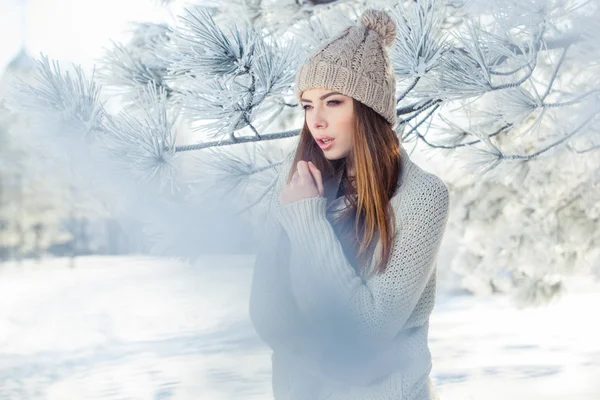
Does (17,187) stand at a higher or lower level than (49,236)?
higher

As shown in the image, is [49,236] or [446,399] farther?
[49,236]

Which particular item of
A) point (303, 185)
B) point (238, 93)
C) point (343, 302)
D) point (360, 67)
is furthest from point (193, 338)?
point (238, 93)

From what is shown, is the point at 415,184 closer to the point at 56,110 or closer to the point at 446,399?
the point at 56,110

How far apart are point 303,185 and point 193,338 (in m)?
0.39

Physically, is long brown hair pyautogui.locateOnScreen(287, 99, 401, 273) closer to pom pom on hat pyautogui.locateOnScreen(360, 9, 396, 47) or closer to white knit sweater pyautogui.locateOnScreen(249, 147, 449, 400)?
white knit sweater pyautogui.locateOnScreen(249, 147, 449, 400)

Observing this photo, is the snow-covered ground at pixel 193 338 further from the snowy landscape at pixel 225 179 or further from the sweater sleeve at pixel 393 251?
the sweater sleeve at pixel 393 251

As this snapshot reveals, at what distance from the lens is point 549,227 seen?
9.45 feet

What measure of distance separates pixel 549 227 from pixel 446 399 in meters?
0.92

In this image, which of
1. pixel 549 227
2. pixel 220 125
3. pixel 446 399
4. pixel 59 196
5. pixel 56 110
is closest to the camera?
pixel 56 110

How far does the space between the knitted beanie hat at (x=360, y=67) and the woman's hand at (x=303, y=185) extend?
117mm

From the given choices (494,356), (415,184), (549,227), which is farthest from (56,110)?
(494,356)

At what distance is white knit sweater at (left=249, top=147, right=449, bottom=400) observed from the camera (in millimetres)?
604

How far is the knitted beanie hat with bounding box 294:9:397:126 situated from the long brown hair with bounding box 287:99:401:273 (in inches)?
0.8

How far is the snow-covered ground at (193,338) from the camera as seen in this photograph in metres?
0.57
